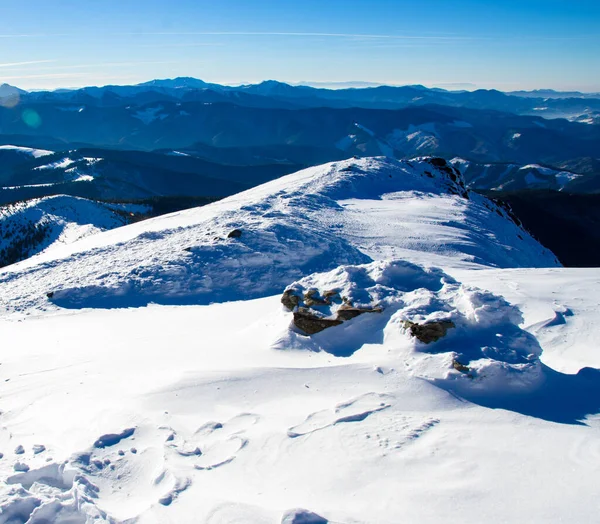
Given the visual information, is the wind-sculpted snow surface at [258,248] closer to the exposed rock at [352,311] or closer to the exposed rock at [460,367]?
the exposed rock at [352,311]

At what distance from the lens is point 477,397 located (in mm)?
7688

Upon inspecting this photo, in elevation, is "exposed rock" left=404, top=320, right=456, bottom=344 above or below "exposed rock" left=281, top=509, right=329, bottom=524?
above

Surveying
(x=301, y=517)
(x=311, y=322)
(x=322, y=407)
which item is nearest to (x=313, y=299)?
(x=311, y=322)

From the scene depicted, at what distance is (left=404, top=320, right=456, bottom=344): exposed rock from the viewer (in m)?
9.03

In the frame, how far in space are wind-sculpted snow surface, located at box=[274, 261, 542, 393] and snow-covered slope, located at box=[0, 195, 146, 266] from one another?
69.1 metres

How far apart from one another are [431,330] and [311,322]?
2871 mm

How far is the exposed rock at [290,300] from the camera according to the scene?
38.4ft

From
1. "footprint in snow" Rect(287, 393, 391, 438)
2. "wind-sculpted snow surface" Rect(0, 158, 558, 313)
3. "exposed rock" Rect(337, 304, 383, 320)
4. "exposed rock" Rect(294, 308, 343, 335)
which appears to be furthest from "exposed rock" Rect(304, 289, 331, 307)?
"wind-sculpted snow surface" Rect(0, 158, 558, 313)

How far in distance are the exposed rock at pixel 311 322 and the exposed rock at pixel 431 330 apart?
1.96m

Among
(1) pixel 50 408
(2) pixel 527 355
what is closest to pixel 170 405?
(1) pixel 50 408

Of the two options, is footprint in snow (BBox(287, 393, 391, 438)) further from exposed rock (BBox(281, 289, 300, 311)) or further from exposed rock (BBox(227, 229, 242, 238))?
exposed rock (BBox(227, 229, 242, 238))

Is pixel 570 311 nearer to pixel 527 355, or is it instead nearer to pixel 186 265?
pixel 527 355

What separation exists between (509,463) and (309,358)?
4621 millimetres

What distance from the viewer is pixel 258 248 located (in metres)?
22.5
